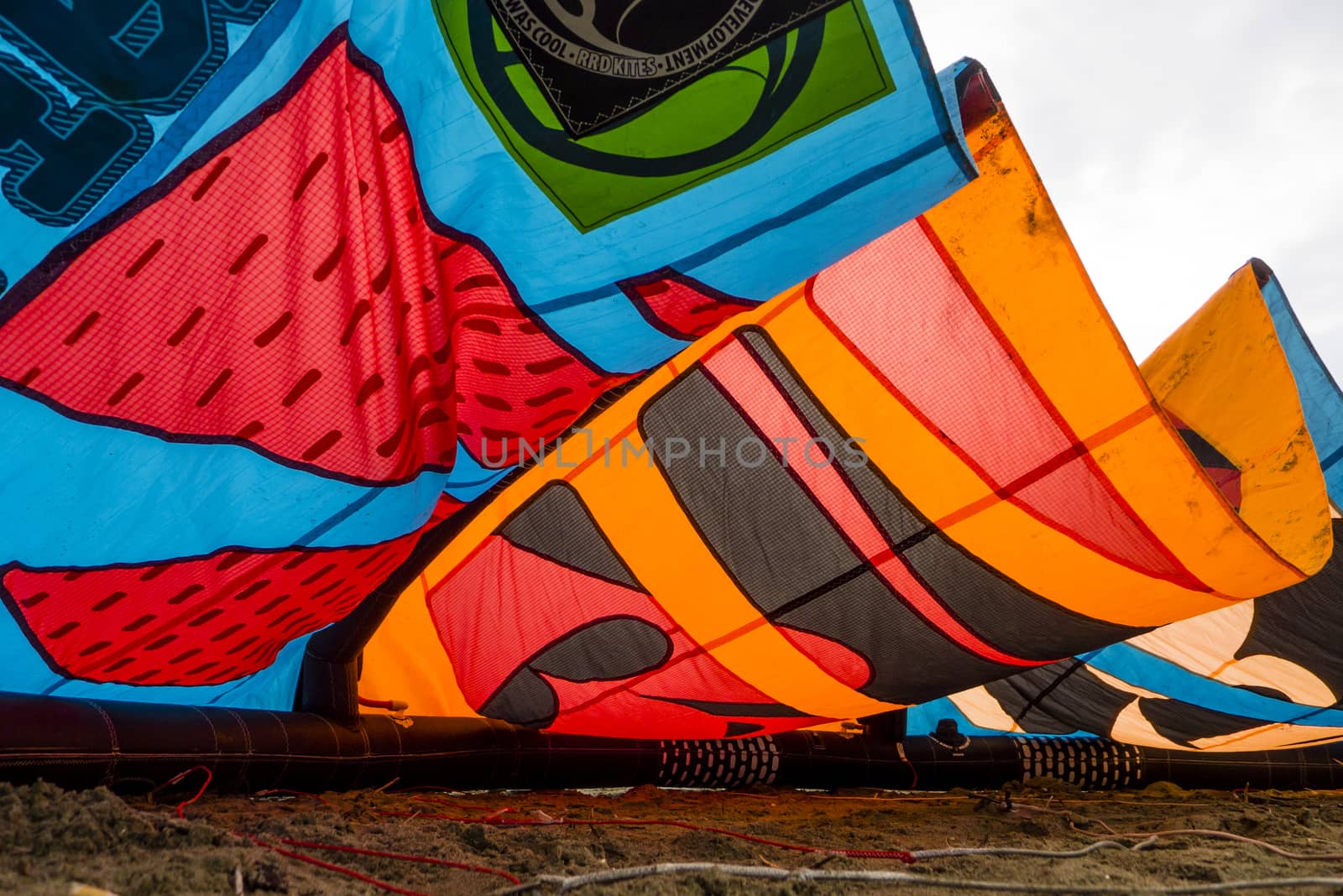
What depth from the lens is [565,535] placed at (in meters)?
2.60

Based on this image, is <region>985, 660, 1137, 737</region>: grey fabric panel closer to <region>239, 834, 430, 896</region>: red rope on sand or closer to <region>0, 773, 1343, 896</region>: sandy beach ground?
<region>0, 773, 1343, 896</region>: sandy beach ground

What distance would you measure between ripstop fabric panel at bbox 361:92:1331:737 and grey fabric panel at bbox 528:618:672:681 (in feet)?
0.05

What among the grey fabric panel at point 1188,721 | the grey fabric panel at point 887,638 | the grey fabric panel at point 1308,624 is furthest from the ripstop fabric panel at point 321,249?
the grey fabric panel at point 1188,721

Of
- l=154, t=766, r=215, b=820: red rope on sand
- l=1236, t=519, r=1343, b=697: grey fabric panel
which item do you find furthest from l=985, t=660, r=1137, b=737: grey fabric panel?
l=154, t=766, r=215, b=820: red rope on sand

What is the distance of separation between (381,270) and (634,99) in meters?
0.52

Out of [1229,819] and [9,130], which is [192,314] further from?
[1229,819]

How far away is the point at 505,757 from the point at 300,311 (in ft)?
5.04

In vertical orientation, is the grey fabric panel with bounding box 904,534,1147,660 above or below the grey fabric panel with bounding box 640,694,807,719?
above

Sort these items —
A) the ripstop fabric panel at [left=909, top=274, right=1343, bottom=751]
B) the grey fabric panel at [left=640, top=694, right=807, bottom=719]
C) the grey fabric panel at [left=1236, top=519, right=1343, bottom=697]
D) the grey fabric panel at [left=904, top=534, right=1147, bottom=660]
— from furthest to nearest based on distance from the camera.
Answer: the grey fabric panel at [left=1236, top=519, right=1343, bottom=697] → the ripstop fabric panel at [left=909, top=274, right=1343, bottom=751] → the grey fabric panel at [left=640, top=694, right=807, bottom=719] → the grey fabric panel at [left=904, top=534, right=1147, bottom=660]

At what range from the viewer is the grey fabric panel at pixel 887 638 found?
2.58 metres

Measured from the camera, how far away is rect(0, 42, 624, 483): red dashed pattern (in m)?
1.49

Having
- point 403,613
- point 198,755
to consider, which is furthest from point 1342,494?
point 198,755

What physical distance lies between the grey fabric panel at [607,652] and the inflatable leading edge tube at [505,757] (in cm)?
25

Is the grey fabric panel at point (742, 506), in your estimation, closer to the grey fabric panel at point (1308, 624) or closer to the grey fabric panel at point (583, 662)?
the grey fabric panel at point (583, 662)
